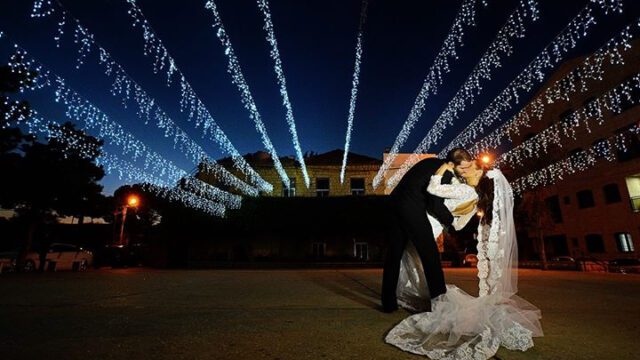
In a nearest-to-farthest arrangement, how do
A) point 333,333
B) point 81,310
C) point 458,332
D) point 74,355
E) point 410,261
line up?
1. point 74,355
2. point 458,332
3. point 333,333
4. point 81,310
5. point 410,261

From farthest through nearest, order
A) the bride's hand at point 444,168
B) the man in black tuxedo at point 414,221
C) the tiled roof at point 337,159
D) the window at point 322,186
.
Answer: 1. the tiled roof at point 337,159
2. the window at point 322,186
3. the bride's hand at point 444,168
4. the man in black tuxedo at point 414,221

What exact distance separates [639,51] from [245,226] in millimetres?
26428

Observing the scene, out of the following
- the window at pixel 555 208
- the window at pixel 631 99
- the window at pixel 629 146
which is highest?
the window at pixel 631 99

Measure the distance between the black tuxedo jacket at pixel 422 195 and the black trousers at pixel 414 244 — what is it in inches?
0.9

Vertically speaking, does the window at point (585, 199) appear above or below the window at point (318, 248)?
above

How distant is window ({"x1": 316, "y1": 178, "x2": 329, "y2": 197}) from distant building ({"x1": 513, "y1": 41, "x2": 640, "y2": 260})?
45.8 ft

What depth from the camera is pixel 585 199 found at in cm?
2261

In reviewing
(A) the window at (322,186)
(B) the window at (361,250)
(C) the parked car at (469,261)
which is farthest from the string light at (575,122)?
(A) the window at (322,186)

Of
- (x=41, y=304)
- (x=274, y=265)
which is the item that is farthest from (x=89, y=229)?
(x=41, y=304)

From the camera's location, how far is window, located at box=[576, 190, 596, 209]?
22.2 metres

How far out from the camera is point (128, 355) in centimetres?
189

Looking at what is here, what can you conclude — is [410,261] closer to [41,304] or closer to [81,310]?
[81,310]

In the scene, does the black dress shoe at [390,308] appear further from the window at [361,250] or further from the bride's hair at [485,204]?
the window at [361,250]

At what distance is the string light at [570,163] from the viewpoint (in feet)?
64.7
